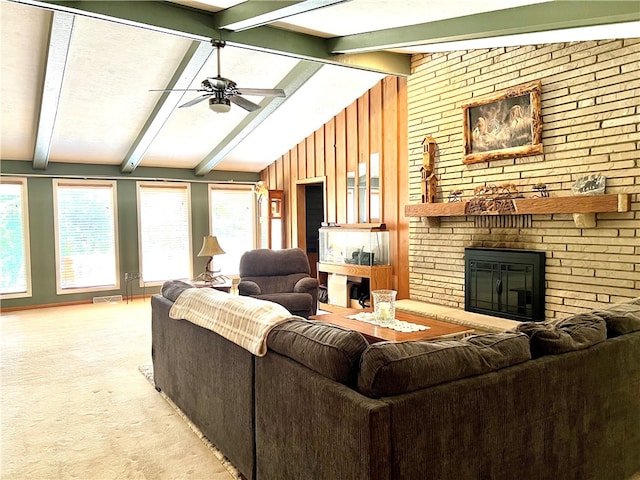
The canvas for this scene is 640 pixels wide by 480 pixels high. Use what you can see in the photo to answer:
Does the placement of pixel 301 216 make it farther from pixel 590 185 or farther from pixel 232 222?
pixel 590 185

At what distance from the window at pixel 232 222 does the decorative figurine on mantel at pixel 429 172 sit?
15.0 ft

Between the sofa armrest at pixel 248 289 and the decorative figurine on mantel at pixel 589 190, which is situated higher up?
the decorative figurine on mantel at pixel 589 190

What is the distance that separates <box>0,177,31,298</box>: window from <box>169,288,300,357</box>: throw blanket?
5.60 meters

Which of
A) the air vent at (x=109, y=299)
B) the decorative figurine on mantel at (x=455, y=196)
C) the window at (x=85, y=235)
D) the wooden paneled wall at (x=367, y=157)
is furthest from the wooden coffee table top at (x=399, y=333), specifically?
the window at (x=85, y=235)

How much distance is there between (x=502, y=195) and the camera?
188 inches

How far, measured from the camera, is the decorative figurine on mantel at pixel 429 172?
5.59 meters

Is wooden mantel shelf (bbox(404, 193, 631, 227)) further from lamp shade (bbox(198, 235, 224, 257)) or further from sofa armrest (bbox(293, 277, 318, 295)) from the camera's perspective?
lamp shade (bbox(198, 235, 224, 257))

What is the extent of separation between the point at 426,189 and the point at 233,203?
4.69 m

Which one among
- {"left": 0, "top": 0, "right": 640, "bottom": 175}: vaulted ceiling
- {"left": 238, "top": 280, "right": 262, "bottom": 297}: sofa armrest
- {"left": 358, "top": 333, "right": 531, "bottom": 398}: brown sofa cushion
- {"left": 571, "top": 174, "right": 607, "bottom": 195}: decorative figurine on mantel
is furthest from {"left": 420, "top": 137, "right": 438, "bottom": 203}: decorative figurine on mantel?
{"left": 358, "top": 333, "right": 531, "bottom": 398}: brown sofa cushion

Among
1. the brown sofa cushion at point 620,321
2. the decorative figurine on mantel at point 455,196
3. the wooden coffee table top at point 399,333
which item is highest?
the decorative figurine on mantel at point 455,196

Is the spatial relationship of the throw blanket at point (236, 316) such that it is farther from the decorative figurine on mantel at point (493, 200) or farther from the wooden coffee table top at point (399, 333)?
the decorative figurine on mantel at point (493, 200)

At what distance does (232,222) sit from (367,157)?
11.7 ft

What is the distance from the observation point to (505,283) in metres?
4.82

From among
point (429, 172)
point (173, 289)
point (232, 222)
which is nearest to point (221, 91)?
point (173, 289)
